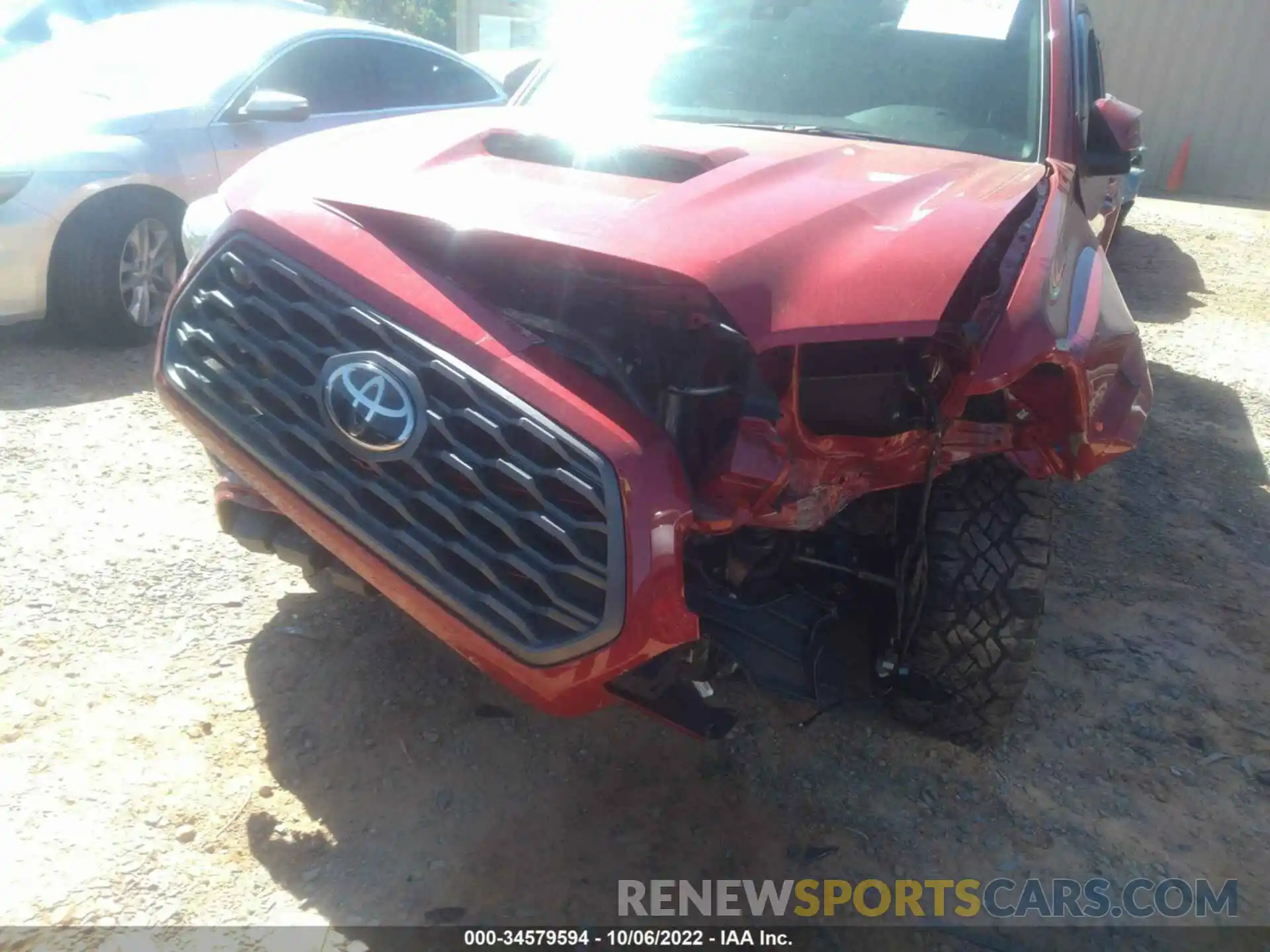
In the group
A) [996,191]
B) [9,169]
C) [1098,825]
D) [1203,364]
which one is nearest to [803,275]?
[996,191]

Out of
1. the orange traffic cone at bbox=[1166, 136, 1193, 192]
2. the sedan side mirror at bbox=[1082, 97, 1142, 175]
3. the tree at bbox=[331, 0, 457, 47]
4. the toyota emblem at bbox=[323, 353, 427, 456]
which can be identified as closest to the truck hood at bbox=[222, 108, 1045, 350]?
the toyota emblem at bbox=[323, 353, 427, 456]

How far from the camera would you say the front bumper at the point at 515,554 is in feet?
5.98

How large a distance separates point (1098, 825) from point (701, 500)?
145 cm

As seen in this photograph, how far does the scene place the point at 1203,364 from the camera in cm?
632

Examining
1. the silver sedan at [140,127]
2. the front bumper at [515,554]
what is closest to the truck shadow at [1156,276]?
the silver sedan at [140,127]

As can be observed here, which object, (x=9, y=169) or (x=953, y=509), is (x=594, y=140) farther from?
(x=9, y=169)

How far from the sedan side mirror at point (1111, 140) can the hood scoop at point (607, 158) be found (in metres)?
1.66

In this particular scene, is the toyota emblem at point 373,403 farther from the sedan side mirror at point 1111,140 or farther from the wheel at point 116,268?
the wheel at point 116,268

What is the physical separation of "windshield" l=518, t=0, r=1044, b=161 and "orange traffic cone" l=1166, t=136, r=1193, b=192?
482 inches

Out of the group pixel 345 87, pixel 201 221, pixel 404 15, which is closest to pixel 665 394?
pixel 201 221

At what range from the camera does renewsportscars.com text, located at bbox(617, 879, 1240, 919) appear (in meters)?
2.27

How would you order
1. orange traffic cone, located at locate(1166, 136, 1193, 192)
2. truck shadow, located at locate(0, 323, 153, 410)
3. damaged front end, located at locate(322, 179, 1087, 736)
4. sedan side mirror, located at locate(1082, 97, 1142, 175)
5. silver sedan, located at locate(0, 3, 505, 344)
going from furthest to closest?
1. orange traffic cone, located at locate(1166, 136, 1193, 192)
2. silver sedan, located at locate(0, 3, 505, 344)
3. truck shadow, located at locate(0, 323, 153, 410)
4. sedan side mirror, located at locate(1082, 97, 1142, 175)
5. damaged front end, located at locate(322, 179, 1087, 736)

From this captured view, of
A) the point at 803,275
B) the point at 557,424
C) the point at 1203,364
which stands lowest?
the point at 1203,364

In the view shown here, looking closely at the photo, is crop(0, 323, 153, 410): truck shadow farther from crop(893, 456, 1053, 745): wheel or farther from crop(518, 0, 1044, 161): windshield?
crop(893, 456, 1053, 745): wheel
